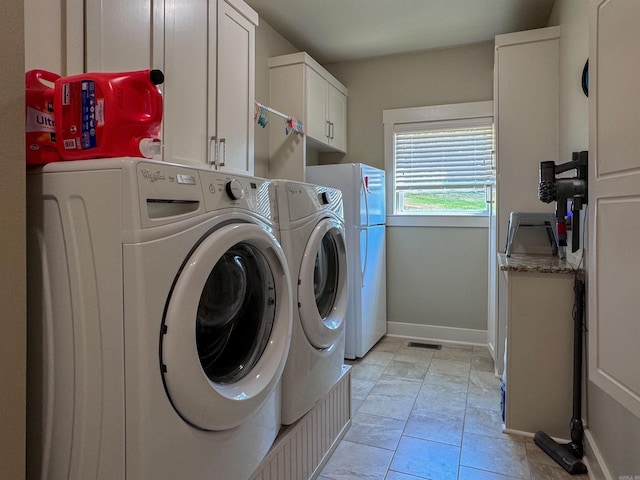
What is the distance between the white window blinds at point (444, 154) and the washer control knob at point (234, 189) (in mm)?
2848

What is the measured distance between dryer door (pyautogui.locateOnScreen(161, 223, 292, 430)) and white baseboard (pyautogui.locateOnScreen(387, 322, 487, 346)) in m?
2.64

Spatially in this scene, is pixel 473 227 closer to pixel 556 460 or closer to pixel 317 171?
pixel 317 171

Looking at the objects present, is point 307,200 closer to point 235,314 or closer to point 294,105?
point 235,314

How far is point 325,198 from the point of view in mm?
1856

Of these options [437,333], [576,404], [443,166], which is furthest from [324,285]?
[443,166]

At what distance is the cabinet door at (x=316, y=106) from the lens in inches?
124

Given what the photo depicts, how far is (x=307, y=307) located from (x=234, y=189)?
2.03 ft

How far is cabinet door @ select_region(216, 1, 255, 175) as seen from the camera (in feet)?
6.96

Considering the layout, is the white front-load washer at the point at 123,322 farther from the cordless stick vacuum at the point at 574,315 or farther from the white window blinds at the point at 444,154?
the white window blinds at the point at 444,154

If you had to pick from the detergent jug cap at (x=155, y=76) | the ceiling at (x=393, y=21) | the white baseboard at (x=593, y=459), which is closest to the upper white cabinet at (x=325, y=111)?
the ceiling at (x=393, y=21)

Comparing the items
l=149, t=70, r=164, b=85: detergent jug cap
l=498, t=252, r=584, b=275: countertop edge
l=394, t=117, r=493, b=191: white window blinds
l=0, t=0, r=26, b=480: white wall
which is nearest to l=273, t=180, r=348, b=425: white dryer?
l=149, t=70, r=164, b=85: detergent jug cap

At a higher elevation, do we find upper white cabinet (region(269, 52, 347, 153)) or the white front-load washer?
upper white cabinet (region(269, 52, 347, 153))

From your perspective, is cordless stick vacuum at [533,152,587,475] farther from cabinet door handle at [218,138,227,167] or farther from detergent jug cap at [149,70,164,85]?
detergent jug cap at [149,70,164,85]

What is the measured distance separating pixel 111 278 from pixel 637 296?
137cm
